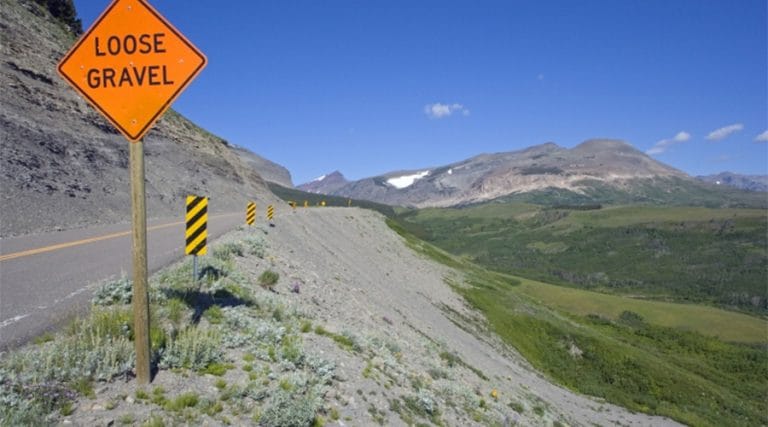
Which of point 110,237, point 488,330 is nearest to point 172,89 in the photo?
point 110,237

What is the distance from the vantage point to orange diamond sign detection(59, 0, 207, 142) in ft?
21.6

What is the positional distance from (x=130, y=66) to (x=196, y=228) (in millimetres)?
5085

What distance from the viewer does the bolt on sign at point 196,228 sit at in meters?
10.9

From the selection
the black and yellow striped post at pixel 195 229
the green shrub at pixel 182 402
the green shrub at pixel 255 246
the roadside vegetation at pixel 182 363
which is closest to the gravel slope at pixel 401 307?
the green shrub at pixel 255 246

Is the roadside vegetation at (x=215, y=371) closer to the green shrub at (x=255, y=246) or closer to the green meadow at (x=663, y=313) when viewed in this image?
the green shrub at (x=255, y=246)

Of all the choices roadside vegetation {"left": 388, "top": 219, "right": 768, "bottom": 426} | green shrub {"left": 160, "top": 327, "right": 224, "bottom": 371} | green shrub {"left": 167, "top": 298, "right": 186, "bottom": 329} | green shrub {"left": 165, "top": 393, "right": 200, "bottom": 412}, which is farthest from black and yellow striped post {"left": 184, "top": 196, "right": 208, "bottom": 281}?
roadside vegetation {"left": 388, "top": 219, "right": 768, "bottom": 426}

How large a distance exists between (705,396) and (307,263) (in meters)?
44.6

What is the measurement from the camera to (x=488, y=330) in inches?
1711

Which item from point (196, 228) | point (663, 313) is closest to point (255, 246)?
point (196, 228)

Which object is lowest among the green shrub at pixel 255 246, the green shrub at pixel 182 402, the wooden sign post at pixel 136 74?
the green shrub at pixel 182 402

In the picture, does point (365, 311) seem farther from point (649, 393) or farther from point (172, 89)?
point (649, 393)

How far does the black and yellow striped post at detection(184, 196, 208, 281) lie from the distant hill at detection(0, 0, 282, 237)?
1374cm

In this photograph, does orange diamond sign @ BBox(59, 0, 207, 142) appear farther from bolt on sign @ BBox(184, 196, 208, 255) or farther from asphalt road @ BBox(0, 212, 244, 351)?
bolt on sign @ BBox(184, 196, 208, 255)

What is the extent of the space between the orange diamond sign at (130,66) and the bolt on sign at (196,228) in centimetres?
452
